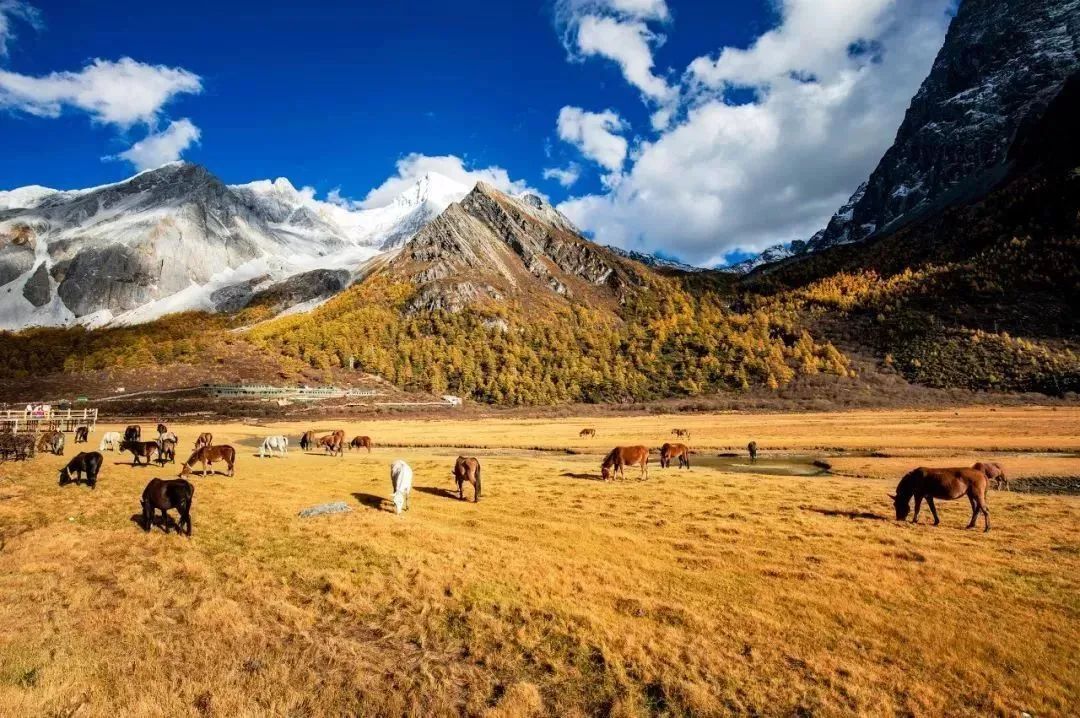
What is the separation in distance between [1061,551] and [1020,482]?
2313 cm

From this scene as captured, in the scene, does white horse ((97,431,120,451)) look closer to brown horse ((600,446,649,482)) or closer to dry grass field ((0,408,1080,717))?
dry grass field ((0,408,1080,717))

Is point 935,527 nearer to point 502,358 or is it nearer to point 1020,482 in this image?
point 1020,482

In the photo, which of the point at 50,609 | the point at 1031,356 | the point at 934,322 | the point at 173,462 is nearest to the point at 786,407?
the point at 1031,356

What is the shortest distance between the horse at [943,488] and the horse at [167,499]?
24995 millimetres

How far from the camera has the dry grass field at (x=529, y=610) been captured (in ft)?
26.2

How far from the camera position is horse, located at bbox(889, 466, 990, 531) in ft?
60.7

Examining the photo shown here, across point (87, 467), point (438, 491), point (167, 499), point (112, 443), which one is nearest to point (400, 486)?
point (438, 491)

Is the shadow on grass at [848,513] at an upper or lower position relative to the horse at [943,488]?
lower

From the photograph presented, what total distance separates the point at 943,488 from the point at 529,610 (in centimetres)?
1705

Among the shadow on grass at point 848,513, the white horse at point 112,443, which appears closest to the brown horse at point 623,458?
the shadow on grass at point 848,513

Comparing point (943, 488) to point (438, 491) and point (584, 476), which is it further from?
point (438, 491)

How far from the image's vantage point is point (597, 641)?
32.0 ft

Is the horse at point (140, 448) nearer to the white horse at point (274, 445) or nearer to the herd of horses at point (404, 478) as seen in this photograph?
the herd of horses at point (404, 478)

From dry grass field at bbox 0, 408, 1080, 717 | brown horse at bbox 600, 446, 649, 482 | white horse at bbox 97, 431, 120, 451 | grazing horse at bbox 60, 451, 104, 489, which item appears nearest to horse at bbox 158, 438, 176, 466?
white horse at bbox 97, 431, 120, 451
